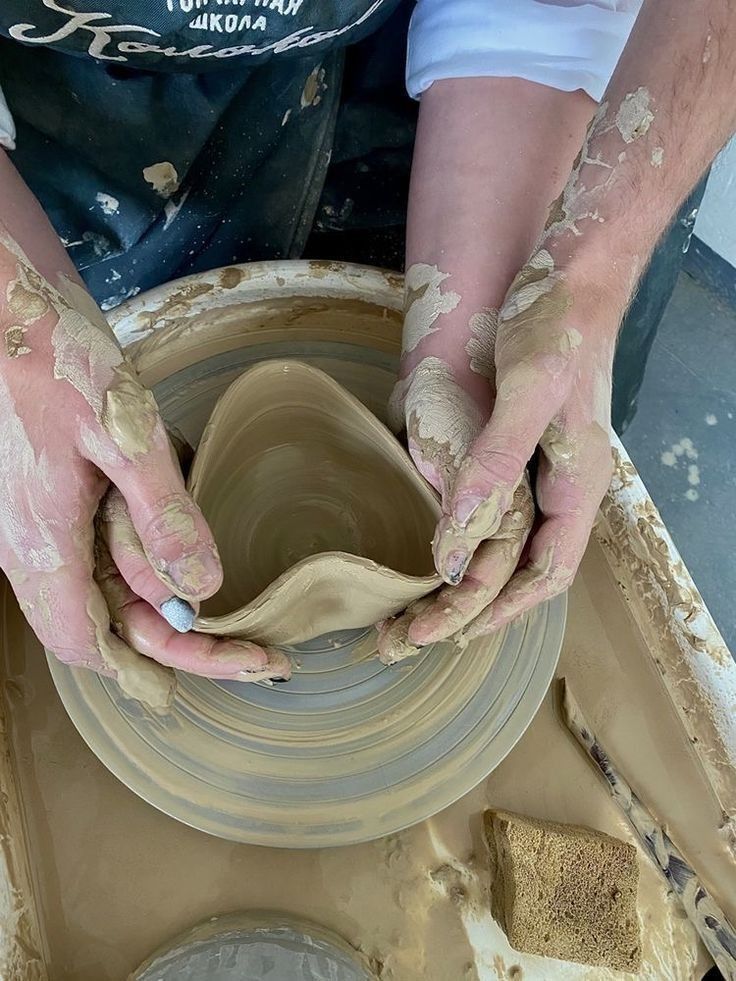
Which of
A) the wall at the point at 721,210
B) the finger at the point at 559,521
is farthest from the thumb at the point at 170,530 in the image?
the wall at the point at 721,210

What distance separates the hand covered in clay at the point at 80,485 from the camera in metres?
0.79

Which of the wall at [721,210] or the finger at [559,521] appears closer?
the finger at [559,521]

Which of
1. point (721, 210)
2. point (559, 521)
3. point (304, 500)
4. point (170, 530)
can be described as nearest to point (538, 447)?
point (559, 521)

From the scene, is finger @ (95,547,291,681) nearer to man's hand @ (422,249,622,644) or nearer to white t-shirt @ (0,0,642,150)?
man's hand @ (422,249,622,644)

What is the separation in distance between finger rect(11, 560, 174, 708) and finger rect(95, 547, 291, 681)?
0.08ft

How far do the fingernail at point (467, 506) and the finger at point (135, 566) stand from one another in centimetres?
28

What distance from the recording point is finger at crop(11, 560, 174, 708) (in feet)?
2.80

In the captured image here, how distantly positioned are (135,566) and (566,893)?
0.66m

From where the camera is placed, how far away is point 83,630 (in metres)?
0.87

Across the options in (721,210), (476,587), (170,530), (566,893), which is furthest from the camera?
(721,210)

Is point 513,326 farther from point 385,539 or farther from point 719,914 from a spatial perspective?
point 719,914

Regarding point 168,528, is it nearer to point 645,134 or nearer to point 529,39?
point 645,134

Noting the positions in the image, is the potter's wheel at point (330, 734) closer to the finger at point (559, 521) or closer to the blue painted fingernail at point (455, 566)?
the finger at point (559, 521)

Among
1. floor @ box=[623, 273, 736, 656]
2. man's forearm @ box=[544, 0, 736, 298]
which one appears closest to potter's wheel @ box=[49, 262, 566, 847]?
man's forearm @ box=[544, 0, 736, 298]
